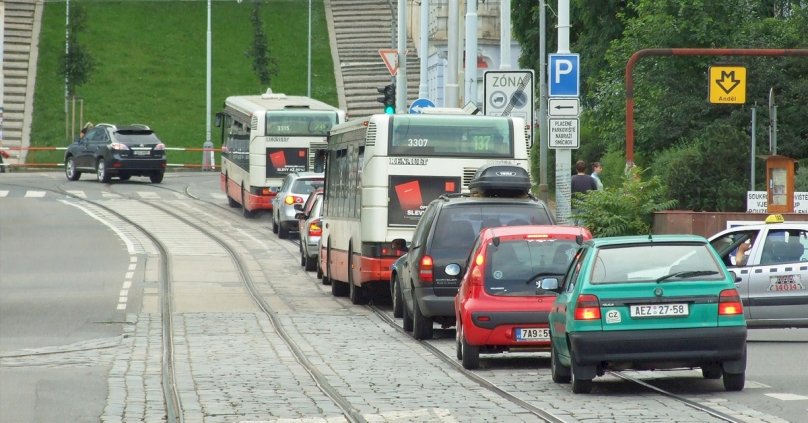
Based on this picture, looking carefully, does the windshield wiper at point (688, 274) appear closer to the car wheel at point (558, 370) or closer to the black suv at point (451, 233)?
the car wheel at point (558, 370)

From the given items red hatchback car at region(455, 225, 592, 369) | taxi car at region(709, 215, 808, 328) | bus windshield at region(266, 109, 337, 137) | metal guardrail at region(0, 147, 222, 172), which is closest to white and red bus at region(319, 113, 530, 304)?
taxi car at region(709, 215, 808, 328)

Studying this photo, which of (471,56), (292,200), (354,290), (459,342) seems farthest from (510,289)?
(292,200)

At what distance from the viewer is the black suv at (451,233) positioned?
20.2 meters

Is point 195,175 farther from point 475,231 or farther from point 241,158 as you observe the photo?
Answer: point 475,231

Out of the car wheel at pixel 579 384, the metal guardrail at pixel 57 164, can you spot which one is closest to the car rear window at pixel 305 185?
the car wheel at pixel 579 384

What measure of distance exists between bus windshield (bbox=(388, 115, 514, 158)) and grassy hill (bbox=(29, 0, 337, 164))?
48.4m

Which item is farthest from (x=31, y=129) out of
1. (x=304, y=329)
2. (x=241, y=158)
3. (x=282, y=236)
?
(x=304, y=329)

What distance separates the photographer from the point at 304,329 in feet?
73.6

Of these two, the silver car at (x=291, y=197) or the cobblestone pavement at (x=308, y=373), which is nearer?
the cobblestone pavement at (x=308, y=373)

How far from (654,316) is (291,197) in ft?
87.7

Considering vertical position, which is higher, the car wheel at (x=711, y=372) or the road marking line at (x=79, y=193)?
the road marking line at (x=79, y=193)

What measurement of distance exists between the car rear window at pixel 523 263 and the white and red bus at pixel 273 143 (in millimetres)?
28364

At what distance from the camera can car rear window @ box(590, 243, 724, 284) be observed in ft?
47.3

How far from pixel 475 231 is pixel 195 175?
1867 inches
